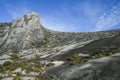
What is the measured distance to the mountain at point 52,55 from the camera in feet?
125

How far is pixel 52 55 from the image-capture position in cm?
5406

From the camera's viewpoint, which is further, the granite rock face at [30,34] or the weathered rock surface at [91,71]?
the granite rock face at [30,34]

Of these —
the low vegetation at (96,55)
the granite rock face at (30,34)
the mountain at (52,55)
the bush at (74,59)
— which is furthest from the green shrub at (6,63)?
the granite rock face at (30,34)

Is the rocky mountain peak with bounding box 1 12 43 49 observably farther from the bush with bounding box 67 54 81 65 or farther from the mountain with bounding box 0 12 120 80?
the bush with bounding box 67 54 81 65

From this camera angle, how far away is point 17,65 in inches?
1834

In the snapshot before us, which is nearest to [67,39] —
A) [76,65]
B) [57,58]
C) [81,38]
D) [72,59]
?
[81,38]

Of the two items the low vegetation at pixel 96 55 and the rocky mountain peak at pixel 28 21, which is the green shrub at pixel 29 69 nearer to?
the low vegetation at pixel 96 55

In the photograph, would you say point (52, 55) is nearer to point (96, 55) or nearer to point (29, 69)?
point (29, 69)

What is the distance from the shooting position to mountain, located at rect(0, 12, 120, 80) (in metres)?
38.1

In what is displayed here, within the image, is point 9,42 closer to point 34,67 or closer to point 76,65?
point 34,67

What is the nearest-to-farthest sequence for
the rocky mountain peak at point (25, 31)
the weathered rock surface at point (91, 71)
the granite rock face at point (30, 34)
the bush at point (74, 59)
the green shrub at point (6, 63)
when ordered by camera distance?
the weathered rock surface at point (91, 71)
the bush at point (74, 59)
the green shrub at point (6, 63)
the granite rock face at point (30, 34)
the rocky mountain peak at point (25, 31)

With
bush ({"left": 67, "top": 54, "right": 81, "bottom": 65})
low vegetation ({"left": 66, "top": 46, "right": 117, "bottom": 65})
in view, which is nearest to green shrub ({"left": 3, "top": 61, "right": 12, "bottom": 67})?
low vegetation ({"left": 66, "top": 46, "right": 117, "bottom": 65})

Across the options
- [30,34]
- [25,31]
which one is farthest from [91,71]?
[25,31]

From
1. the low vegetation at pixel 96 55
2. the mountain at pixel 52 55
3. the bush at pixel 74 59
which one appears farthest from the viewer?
the low vegetation at pixel 96 55
